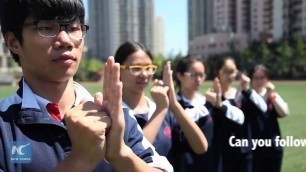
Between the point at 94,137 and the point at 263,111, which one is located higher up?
the point at 94,137

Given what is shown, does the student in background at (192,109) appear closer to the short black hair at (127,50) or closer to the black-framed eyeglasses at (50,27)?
the short black hair at (127,50)

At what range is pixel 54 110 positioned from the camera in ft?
3.80

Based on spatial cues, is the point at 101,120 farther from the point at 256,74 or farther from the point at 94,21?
the point at 94,21

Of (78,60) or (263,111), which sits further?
(263,111)

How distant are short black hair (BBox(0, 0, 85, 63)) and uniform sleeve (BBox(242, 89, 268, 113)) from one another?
267 cm

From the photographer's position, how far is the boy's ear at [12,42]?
1158 mm

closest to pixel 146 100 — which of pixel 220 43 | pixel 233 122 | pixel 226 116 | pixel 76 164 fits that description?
pixel 226 116

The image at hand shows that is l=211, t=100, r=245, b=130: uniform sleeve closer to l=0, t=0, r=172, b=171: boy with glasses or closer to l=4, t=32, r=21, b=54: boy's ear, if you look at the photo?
l=0, t=0, r=172, b=171: boy with glasses

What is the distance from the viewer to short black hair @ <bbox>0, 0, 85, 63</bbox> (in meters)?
1.10

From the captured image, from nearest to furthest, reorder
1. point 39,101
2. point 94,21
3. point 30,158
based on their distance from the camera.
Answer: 1. point 30,158
2. point 39,101
3. point 94,21

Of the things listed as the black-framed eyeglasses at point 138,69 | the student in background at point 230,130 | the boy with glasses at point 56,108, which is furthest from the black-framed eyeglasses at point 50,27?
the student in background at point 230,130

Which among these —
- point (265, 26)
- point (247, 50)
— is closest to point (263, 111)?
point (247, 50)

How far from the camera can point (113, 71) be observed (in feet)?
3.19

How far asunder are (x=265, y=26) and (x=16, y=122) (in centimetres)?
6510
